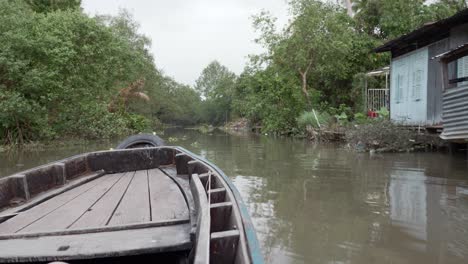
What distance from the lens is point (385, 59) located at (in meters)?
23.3

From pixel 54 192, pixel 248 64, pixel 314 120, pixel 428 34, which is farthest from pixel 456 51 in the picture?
pixel 248 64

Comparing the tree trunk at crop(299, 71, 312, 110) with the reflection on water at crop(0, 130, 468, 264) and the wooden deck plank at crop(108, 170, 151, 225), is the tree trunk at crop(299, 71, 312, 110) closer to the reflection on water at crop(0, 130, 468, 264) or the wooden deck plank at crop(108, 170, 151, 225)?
the reflection on water at crop(0, 130, 468, 264)

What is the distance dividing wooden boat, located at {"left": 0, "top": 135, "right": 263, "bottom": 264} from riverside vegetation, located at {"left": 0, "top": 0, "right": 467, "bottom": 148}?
34.7 feet

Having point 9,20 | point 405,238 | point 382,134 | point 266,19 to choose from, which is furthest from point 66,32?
point 405,238

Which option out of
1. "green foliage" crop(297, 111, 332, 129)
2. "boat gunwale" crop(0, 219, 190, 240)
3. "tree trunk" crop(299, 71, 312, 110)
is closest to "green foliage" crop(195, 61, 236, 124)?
"tree trunk" crop(299, 71, 312, 110)

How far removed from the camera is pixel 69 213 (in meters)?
3.40

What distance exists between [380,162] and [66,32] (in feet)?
49.5

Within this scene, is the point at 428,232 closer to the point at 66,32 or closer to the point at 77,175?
the point at 77,175

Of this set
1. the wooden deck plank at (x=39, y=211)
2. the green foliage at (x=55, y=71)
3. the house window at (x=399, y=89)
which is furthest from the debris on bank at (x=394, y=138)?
the green foliage at (x=55, y=71)

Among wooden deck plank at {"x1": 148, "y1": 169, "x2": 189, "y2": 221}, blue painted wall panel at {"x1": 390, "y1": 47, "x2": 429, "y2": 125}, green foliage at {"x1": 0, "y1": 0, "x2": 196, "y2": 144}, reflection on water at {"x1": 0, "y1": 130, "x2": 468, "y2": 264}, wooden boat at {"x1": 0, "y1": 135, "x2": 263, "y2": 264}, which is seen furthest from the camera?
green foliage at {"x1": 0, "y1": 0, "x2": 196, "y2": 144}

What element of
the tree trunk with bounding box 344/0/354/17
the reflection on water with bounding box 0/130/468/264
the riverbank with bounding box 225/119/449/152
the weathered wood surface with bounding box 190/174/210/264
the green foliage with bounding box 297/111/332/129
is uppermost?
the tree trunk with bounding box 344/0/354/17

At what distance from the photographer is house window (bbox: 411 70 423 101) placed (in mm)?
13823

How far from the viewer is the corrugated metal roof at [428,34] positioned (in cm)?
1125

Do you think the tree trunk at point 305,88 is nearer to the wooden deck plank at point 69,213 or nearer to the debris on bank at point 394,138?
the debris on bank at point 394,138
